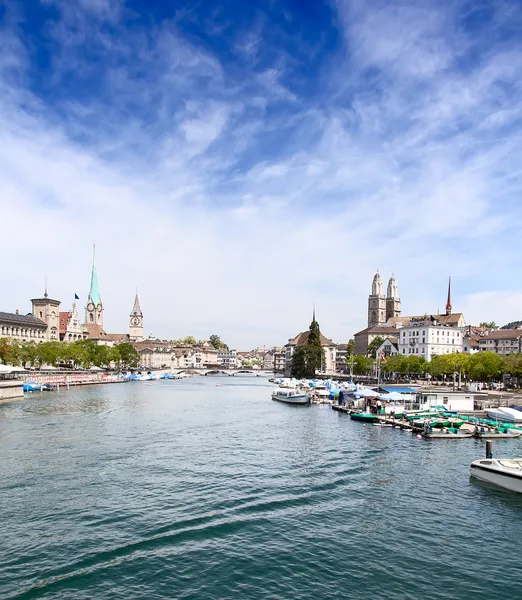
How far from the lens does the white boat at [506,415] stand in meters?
60.7

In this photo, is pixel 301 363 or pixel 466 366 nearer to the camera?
pixel 466 366

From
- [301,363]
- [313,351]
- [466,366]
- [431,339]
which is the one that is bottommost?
[301,363]

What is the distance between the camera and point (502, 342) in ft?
535

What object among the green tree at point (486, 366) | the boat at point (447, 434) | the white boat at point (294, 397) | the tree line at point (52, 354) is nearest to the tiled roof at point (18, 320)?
the tree line at point (52, 354)

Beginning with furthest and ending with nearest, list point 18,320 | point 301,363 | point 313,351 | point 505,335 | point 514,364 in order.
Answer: point 18,320, point 301,363, point 313,351, point 505,335, point 514,364

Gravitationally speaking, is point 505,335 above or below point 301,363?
above

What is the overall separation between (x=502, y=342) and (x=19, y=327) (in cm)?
16673

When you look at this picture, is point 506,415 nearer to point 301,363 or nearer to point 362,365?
point 362,365

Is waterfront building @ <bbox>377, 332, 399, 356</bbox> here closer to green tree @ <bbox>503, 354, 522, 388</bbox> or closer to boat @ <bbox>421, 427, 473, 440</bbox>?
green tree @ <bbox>503, 354, 522, 388</bbox>

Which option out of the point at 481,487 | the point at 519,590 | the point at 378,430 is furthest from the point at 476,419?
the point at 519,590

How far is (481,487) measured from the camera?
3344cm

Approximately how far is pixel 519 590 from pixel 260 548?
10.5 m

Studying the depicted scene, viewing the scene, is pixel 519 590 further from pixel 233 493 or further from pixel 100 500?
pixel 100 500

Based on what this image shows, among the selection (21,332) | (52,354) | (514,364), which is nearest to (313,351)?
(514,364)
